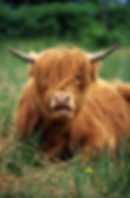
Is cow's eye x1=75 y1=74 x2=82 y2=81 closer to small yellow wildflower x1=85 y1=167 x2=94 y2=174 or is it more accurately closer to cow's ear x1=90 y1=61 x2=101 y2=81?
cow's ear x1=90 y1=61 x2=101 y2=81

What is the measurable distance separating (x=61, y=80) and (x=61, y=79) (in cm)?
1

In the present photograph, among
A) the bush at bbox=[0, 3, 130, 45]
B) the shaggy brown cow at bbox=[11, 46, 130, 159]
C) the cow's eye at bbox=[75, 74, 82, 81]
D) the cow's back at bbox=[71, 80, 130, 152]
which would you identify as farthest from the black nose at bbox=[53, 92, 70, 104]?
the bush at bbox=[0, 3, 130, 45]

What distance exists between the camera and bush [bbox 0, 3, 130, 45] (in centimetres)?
1540

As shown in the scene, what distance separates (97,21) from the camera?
61.3 ft

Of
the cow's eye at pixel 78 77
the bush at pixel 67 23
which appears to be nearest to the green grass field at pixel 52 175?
the cow's eye at pixel 78 77

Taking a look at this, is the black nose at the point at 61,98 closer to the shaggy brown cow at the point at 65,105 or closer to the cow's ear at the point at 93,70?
the shaggy brown cow at the point at 65,105

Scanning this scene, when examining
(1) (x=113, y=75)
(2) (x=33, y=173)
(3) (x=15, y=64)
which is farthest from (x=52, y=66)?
(3) (x=15, y=64)

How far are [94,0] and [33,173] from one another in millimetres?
18017

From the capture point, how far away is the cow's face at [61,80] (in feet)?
14.1

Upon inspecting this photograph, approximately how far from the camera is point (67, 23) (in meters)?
18.2

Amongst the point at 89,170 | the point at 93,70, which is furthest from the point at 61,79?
the point at 89,170

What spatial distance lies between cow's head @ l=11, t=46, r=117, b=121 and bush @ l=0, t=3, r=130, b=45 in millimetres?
9903

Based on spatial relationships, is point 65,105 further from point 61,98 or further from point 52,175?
point 52,175

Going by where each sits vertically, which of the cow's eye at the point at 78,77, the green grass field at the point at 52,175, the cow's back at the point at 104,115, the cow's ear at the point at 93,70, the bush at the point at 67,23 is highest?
the bush at the point at 67,23
